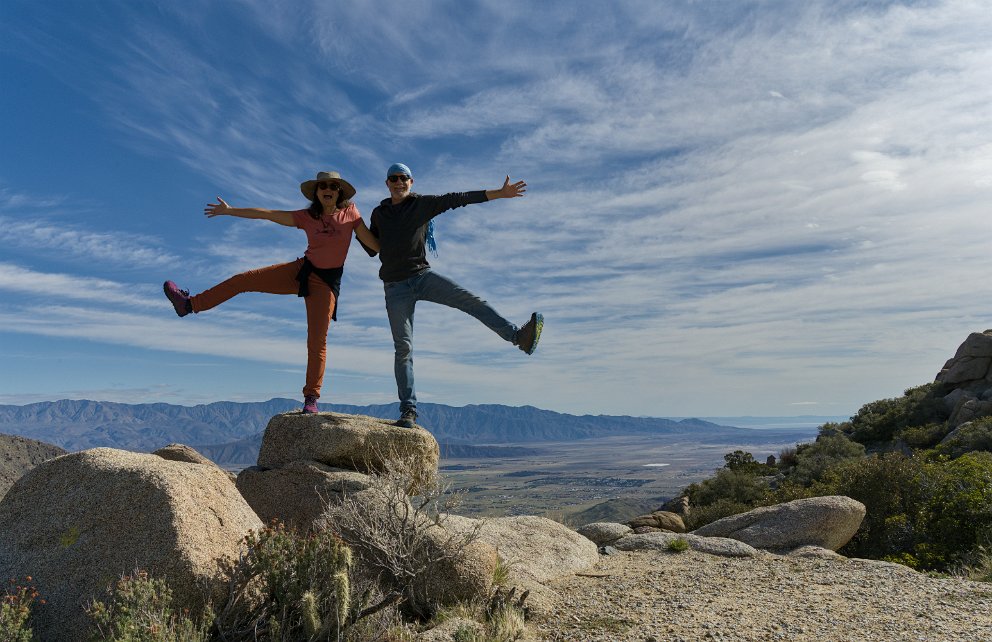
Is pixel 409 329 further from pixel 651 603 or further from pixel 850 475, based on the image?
pixel 850 475

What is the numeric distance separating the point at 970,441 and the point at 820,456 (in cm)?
503

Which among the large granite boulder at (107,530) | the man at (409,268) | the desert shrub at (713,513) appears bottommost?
the desert shrub at (713,513)

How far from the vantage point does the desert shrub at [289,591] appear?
5848 mm

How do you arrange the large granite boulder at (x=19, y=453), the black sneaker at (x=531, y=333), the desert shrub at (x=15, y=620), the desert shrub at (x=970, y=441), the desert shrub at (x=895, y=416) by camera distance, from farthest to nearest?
the large granite boulder at (x=19, y=453)
the desert shrub at (x=895, y=416)
the desert shrub at (x=970, y=441)
the black sneaker at (x=531, y=333)
the desert shrub at (x=15, y=620)

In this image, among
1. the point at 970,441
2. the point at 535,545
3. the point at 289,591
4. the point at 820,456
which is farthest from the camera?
the point at 820,456

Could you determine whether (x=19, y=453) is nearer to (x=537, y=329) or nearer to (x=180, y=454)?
(x=180, y=454)

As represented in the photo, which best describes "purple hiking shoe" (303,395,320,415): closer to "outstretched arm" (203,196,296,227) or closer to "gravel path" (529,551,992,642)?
Answer: "outstretched arm" (203,196,296,227)

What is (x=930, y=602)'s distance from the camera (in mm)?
8383

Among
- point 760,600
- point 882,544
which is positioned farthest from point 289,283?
point 882,544

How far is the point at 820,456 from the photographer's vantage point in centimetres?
2488

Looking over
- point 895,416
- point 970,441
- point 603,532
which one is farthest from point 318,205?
point 895,416

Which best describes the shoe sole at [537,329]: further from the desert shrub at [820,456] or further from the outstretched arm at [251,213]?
the desert shrub at [820,456]

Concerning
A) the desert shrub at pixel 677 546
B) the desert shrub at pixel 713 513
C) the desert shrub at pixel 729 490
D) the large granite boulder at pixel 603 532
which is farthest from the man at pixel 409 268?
the desert shrub at pixel 729 490

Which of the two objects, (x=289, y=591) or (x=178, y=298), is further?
(x=178, y=298)
